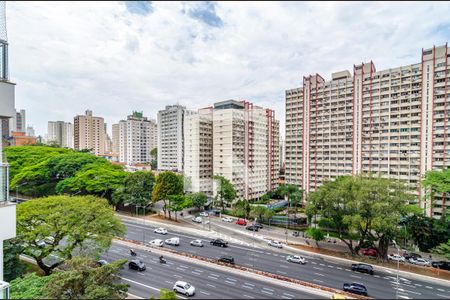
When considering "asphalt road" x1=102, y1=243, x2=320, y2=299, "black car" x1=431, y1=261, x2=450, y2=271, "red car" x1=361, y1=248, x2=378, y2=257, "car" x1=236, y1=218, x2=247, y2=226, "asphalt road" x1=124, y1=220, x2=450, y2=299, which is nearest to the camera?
"asphalt road" x1=102, y1=243, x2=320, y2=299

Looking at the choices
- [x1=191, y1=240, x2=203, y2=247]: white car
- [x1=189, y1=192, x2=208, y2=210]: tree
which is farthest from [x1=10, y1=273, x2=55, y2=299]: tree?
[x1=189, y1=192, x2=208, y2=210]: tree

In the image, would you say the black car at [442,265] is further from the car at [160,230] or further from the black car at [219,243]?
the car at [160,230]

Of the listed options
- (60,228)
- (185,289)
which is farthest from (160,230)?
(185,289)

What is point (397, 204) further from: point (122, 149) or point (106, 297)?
point (122, 149)

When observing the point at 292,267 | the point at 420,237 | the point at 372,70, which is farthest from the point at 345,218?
the point at 372,70

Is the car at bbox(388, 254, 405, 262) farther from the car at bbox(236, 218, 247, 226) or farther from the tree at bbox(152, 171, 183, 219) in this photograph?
the tree at bbox(152, 171, 183, 219)

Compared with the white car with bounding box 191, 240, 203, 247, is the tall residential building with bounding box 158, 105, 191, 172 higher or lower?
higher

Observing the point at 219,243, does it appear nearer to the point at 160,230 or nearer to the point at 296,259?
the point at 296,259
